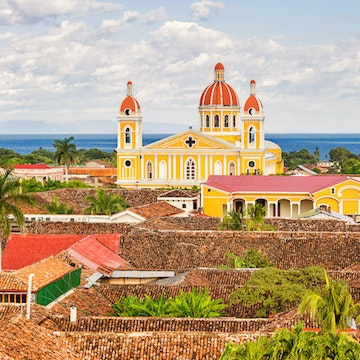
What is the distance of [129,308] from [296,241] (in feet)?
41.6

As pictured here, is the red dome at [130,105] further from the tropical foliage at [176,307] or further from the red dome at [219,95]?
the tropical foliage at [176,307]

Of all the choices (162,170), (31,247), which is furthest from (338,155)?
(31,247)

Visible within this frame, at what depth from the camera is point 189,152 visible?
3068 inches

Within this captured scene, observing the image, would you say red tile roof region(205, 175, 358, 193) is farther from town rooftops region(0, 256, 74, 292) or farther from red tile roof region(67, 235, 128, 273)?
town rooftops region(0, 256, 74, 292)

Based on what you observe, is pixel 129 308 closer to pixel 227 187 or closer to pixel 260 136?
pixel 227 187

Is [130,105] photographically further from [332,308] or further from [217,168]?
[332,308]

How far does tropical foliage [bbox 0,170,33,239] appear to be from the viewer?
32.5 metres

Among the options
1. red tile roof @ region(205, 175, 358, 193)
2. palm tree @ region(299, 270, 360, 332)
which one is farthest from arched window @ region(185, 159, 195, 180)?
palm tree @ region(299, 270, 360, 332)

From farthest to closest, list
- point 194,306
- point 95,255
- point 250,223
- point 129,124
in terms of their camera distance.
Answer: point 129,124
point 250,223
point 95,255
point 194,306

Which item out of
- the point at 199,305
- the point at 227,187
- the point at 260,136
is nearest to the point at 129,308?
the point at 199,305

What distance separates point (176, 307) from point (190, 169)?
5317cm

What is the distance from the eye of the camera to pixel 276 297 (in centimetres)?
2734

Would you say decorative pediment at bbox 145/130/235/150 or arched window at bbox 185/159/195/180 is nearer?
decorative pediment at bbox 145/130/235/150

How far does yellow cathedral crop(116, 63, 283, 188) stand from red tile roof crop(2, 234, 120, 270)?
3911cm
